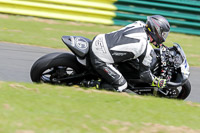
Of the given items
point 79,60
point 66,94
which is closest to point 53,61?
point 79,60

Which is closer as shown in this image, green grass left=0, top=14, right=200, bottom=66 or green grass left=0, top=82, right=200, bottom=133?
green grass left=0, top=82, right=200, bottom=133

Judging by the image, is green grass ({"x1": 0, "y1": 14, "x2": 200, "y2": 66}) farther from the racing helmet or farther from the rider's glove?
the racing helmet

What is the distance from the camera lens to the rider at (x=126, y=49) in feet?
17.6

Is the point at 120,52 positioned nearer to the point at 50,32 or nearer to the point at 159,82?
the point at 159,82

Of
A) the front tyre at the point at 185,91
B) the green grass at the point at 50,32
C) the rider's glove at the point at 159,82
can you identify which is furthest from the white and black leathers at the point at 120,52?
the green grass at the point at 50,32

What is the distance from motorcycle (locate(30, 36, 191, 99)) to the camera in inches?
213

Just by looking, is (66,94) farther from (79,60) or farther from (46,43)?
(46,43)

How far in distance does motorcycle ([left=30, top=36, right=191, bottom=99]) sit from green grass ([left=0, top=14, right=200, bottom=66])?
327cm

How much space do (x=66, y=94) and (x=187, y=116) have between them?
163 cm

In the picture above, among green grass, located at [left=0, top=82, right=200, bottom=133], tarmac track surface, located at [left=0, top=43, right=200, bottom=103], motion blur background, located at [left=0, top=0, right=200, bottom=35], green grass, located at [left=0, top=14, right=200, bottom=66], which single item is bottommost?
tarmac track surface, located at [left=0, top=43, right=200, bottom=103]

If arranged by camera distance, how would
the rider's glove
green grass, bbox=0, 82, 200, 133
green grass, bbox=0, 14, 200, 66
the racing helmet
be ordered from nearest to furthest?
green grass, bbox=0, 82, 200, 133 < the racing helmet < the rider's glove < green grass, bbox=0, 14, 200, 66

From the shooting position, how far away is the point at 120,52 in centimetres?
540

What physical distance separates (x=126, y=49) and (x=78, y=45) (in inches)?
29.1

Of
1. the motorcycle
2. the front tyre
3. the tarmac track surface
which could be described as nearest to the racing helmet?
the motorcycle
